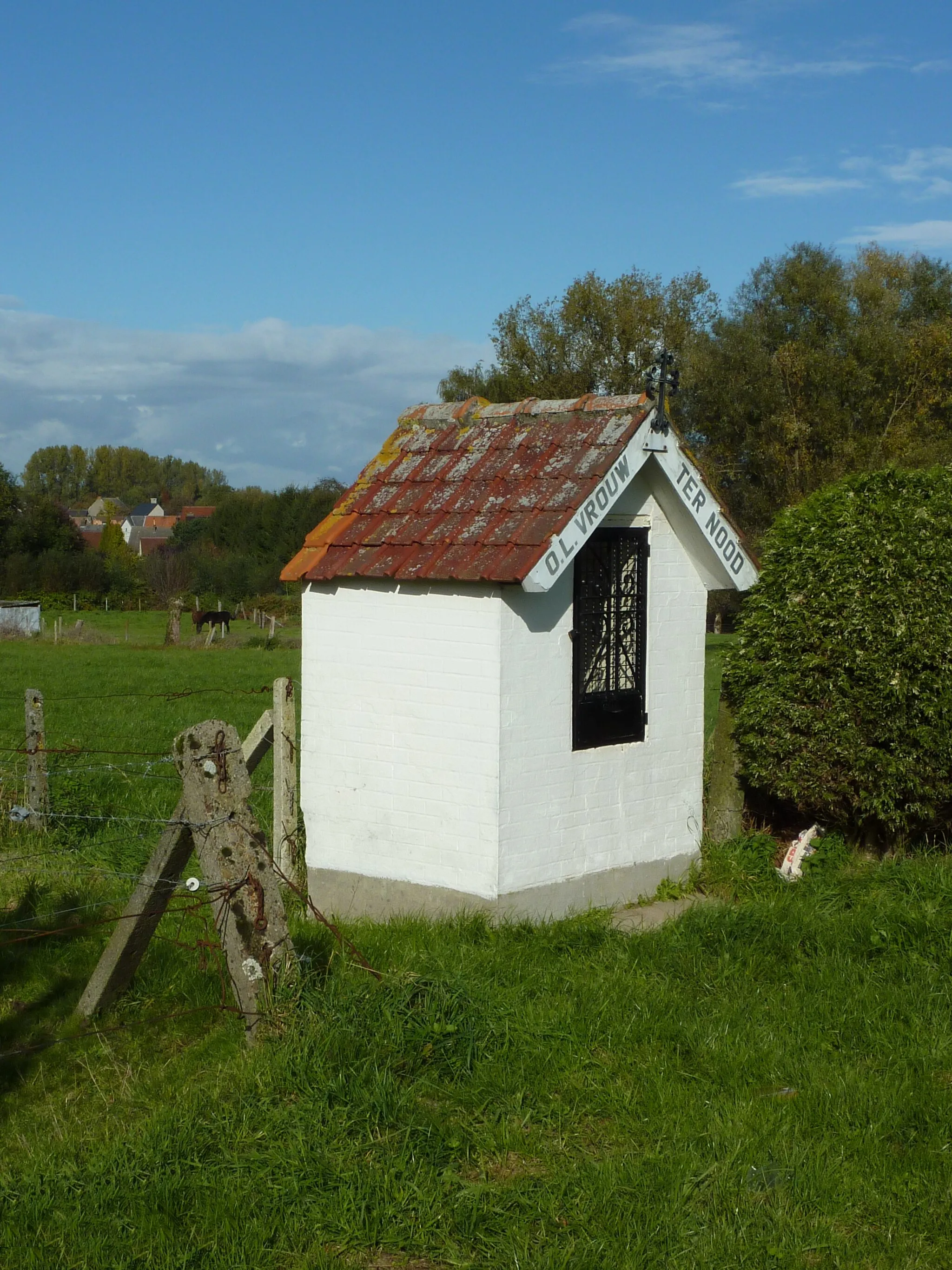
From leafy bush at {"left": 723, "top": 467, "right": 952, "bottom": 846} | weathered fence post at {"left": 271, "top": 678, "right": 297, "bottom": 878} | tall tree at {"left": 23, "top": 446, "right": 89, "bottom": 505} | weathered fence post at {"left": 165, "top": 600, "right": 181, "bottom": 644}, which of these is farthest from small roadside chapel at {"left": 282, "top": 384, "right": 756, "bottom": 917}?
tall tree at {"left": 23, "top": 446, "right": 89, "bottom": 505}

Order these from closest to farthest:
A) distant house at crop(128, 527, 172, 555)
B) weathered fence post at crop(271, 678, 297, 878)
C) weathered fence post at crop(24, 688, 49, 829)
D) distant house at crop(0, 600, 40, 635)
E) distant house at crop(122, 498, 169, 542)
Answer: weathered fence post at crop(271, 678, 297, 878)
weathered fence post at crop(24, 688, 49, 829)
distant house at crop(0, 600, 40, 635)
distant house at crop(128, 527, 172, 555)
distant house at crop(122, 498, 169, 542)

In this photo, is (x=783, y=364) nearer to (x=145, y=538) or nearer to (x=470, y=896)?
(x=470, y=896)

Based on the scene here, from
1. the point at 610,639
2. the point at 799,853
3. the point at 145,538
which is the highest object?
the point at 145,538

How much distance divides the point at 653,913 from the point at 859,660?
2.39 metres

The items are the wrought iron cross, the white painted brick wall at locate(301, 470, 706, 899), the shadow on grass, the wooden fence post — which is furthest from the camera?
the wrought iron cross

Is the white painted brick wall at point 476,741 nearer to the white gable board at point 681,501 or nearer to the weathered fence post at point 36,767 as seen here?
the white gable board at point 681,501

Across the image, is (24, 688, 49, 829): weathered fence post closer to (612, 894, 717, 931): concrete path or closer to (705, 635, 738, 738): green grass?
(612, 894, 717, 931): concrete path

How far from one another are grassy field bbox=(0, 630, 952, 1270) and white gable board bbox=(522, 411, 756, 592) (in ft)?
7.64

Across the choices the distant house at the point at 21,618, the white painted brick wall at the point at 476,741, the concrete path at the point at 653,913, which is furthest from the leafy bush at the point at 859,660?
the distant house at the point at 21,618

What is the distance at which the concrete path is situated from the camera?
819 cm

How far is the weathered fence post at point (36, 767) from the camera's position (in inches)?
426

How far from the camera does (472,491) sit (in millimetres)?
8656

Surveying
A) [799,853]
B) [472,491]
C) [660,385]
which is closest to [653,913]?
[799,853]

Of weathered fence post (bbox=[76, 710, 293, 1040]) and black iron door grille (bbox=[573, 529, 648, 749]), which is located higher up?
black iron door grille (bbox=[573, 529, 648, 749])
